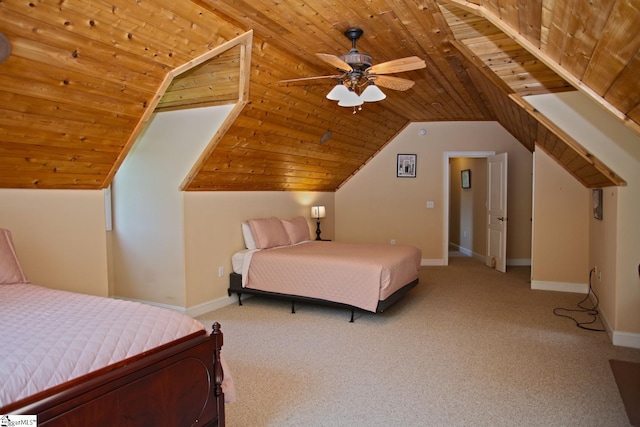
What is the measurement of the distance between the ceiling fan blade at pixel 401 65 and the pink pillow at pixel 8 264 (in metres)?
2.83

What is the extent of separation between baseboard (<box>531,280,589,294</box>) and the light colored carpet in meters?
0.35

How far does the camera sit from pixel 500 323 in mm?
4184

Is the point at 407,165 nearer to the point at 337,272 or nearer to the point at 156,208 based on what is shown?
the point at 337,272

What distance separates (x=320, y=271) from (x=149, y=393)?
2740 millimetres

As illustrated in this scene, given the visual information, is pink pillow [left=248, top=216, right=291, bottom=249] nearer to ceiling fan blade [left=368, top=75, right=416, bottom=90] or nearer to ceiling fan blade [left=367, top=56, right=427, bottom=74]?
ceiling fan blade [left=368, top=75, right=416, bottom=90]

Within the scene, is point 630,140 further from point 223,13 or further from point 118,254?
point 118,254

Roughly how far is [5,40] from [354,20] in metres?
2.15

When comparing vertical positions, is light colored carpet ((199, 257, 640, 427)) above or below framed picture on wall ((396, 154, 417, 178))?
below

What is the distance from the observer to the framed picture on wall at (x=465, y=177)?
8.55 metres

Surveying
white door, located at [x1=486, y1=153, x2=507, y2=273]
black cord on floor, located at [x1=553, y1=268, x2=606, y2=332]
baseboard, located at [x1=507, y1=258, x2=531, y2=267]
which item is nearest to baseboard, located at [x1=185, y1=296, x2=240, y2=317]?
black cord on floor, located at [x1=553, y1=268, x2=606, y2=332]

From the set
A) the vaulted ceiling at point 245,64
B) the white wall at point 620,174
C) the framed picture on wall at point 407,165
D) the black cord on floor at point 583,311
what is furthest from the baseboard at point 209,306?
the framed picture on wall at point 407,165

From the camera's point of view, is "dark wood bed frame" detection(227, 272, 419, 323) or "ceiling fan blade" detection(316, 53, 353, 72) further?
"dark wood bed frame" detection(227, 272, 419, 323)

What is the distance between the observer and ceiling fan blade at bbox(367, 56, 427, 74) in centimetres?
296

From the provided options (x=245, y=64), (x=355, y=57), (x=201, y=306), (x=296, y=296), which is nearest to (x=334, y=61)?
(x=355, y=57)
